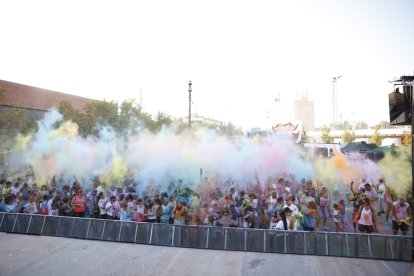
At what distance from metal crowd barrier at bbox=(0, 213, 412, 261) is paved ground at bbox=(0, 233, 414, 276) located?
0.19 metres

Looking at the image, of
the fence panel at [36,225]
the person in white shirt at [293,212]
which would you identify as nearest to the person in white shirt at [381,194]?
the person in white shirt at [293,212]

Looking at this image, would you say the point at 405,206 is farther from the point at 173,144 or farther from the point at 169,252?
the point at 173,144

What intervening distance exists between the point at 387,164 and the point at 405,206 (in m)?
6.69

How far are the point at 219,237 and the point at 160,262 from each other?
1.59 m

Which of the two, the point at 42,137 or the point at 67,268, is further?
the point at 42,137

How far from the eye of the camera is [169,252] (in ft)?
24.3

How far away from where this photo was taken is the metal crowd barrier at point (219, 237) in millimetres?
6844

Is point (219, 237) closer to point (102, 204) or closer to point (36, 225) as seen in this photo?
point (102, 204)

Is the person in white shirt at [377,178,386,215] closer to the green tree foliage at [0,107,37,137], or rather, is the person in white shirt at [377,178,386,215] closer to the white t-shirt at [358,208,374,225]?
the white t-shirt at [358,208,374,225]

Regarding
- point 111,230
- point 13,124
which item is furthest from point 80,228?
point 13,124

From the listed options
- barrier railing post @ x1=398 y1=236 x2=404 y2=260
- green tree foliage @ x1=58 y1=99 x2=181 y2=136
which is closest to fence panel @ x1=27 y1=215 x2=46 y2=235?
barrier railing post @ x1=398 y1=236 x2=404 y2=260

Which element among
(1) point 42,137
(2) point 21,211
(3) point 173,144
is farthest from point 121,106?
(2) point 21,211

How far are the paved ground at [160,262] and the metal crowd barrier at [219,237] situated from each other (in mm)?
192

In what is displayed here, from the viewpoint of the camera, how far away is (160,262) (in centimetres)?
681
